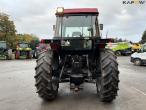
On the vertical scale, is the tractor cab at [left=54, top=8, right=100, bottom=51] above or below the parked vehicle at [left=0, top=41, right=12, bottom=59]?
above

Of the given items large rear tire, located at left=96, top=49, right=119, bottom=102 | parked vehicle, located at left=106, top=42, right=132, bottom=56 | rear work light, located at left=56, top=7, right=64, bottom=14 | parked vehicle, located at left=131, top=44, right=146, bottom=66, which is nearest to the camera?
large rear tire, located at left=96, top=49, right=119, bottom=102

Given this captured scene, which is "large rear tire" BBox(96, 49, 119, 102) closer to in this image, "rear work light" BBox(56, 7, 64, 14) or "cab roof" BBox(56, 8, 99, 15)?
"cab roof" BBox(56, 8, 99, 15)

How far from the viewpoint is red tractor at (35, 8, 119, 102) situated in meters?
11.4

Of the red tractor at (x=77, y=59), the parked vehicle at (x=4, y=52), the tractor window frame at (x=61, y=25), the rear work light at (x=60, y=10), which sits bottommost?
the parked vehicle at (x=4, y=52)

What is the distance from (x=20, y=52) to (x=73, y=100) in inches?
1519

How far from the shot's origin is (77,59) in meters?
12.8

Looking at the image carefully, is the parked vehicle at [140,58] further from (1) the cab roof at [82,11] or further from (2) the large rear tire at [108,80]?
(2) the large rear tire at [108,80]

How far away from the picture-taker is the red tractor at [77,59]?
1141 centimetres

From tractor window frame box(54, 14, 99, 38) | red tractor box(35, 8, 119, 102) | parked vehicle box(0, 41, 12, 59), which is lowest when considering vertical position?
parked vehicle box(0, 41, 12, 59)

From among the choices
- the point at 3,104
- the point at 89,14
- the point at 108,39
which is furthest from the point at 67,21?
the point at 3,104

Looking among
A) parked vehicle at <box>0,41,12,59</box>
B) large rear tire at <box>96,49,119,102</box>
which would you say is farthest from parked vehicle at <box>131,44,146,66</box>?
large rear tire at <box>96,49,119,102</box>

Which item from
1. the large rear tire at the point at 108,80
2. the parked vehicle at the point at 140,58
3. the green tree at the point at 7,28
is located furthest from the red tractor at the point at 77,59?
the green tree at the point at 7,28

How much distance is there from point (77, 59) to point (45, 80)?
1754 millimetres

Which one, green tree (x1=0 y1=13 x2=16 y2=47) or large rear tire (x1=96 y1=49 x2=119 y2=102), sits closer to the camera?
large rear tire (x1=96 y1=49 x2=119 y2=102)
